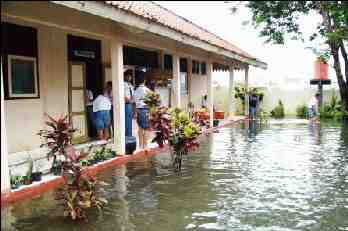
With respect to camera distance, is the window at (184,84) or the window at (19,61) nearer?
the window at (19,61)

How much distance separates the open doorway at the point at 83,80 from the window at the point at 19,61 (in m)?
1.53

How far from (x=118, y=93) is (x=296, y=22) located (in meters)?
19.9

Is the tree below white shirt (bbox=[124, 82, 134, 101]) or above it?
above

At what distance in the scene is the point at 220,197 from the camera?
25.0 ft

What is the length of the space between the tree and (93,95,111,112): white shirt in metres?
Result: 15.3

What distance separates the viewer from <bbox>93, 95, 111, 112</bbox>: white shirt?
12266 millimetres

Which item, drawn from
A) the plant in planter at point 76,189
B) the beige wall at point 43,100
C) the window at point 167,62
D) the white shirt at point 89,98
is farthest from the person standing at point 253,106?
Result: the plant in planter at point 76,189

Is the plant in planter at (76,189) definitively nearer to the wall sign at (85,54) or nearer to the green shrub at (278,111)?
the wall sign at (85,54)

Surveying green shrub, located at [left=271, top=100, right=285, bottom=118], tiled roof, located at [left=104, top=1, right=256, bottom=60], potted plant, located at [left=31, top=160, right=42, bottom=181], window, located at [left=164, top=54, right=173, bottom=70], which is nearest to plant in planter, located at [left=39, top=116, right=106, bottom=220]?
potted plant, located at [left=31, top=160, right=42, bottom=181]

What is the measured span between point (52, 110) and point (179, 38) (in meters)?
3.33

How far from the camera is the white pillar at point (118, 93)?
1080cm

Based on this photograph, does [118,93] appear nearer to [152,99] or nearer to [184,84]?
[152,99]

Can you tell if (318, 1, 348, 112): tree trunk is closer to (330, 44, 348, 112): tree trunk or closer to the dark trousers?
(330, 44, 348, 112): tree trunk

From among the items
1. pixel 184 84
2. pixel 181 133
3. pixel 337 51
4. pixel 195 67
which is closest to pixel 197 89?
pixel 195 67
